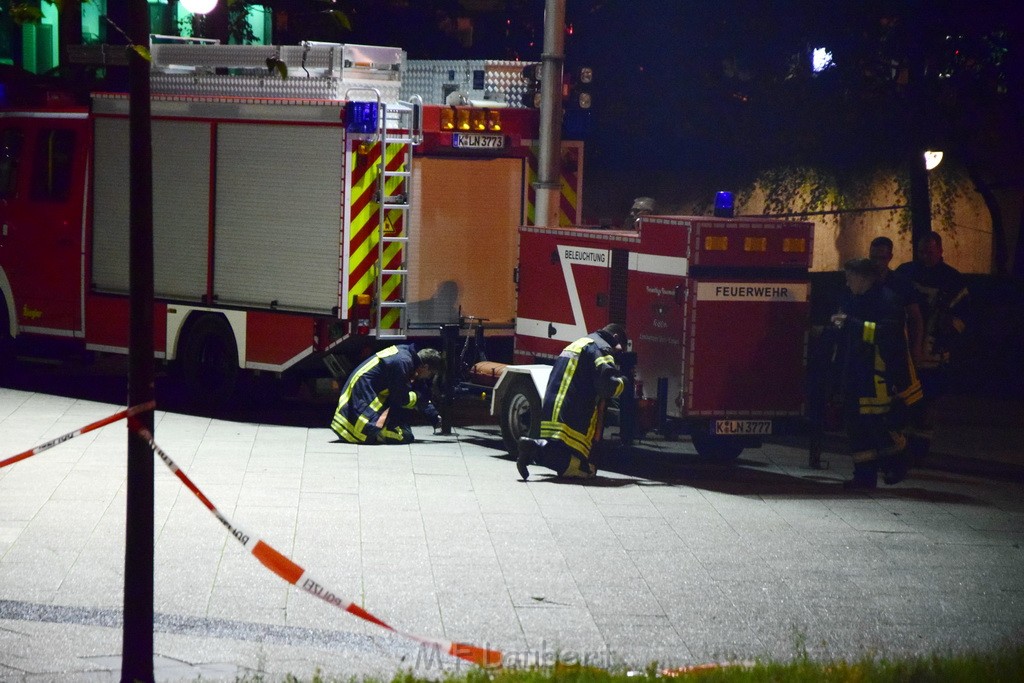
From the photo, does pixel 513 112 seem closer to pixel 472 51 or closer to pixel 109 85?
pixel 472 51

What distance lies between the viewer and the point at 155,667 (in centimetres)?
672

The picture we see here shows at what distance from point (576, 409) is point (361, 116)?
3.73 metres

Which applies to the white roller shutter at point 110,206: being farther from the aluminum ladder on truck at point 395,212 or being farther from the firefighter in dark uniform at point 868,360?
the firefighter in dark uniform at point 868,360

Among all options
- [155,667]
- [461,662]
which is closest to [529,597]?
[461,662]

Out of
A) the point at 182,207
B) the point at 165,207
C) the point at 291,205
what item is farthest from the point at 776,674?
the point at 165,207

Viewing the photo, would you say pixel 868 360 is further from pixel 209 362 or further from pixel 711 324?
pixel 209 362

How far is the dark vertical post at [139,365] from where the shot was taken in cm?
631

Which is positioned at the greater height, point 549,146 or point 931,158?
point 931,158

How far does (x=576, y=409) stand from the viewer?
12.0 m

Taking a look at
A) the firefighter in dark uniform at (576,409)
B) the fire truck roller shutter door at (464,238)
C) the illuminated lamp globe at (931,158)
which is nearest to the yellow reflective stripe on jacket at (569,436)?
the firefighter in dark uniform at (576,409)

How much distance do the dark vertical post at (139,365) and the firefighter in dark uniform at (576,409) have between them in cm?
574

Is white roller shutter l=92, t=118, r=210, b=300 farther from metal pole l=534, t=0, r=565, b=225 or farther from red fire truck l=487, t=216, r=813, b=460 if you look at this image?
red fire truck l=487, t=216, r=813, b=460

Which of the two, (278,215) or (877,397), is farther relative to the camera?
(278,215)

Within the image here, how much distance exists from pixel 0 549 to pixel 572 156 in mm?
8097
